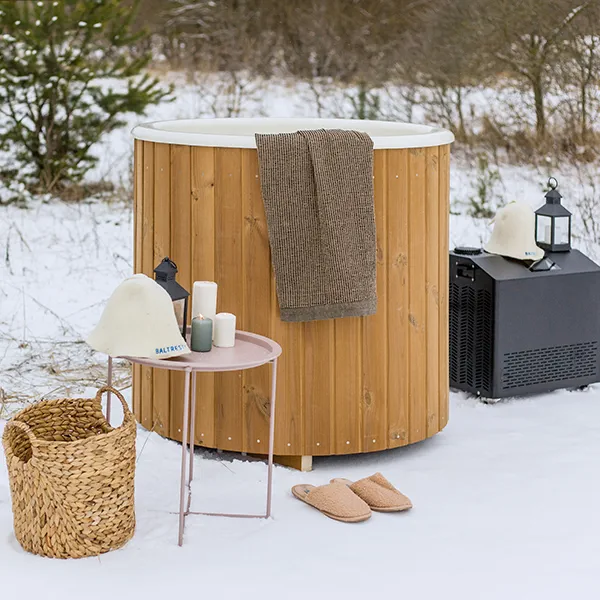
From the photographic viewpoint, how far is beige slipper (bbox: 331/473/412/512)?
3133mm

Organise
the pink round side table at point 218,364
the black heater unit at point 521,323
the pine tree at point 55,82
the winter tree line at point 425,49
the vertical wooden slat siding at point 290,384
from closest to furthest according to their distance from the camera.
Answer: the pink round side table at point 218,364
the vertical wooden slat siding at point 290,384
the black heater unit at point 521,323
the pine tree at point 55,82
the winter tree line at point 425,49

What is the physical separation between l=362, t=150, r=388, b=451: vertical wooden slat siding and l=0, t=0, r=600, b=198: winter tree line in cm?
465

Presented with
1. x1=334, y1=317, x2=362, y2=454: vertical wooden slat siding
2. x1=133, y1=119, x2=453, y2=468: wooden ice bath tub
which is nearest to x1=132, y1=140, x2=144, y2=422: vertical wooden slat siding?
x1=133, y1=119, x2=453, y2=468: wooden ice bath tub

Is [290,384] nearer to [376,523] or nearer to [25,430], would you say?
[376,523]

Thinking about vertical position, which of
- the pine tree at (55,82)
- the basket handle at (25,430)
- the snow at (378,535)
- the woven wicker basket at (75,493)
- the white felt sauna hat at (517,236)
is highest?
the pine tree at (55,82)

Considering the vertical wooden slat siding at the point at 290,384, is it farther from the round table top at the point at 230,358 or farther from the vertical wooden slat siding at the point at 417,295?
the vertical wooden slat siding at the point at 417,295

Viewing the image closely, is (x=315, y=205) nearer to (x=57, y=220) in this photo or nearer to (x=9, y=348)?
(x=9, y=348)

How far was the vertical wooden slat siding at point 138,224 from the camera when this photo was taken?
3.57 m

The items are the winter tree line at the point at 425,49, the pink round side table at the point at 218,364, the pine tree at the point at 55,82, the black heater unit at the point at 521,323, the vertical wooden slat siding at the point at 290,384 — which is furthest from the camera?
the winter tree line at the point at 425,49

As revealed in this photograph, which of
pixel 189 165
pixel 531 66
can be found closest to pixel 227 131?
pixel 189 165

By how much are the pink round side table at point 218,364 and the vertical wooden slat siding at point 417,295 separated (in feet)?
1.85

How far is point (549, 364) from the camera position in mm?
4258

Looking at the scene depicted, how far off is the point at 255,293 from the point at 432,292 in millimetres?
615

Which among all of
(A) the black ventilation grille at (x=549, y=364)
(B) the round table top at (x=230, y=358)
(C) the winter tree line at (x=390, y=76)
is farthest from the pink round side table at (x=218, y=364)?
(C) the winter tree line at (x=390, y=76)
